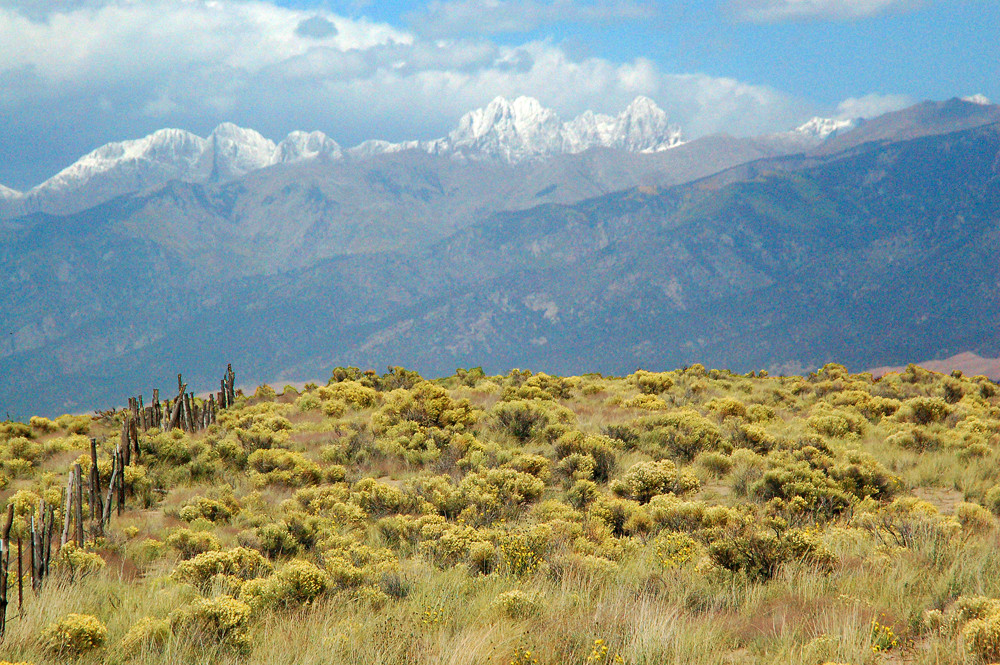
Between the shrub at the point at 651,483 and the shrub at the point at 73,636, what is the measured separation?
7962 millimetres

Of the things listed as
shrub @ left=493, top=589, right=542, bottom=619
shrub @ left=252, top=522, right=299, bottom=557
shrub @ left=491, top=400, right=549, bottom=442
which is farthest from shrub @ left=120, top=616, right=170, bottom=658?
shrub @ left=491, top=400, right=549, bottom=442

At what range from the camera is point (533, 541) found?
866 cm

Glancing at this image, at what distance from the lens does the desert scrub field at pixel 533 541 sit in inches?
217

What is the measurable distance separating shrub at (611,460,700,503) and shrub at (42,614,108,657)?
7.96 metres

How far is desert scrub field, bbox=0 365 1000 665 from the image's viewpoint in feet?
18.1

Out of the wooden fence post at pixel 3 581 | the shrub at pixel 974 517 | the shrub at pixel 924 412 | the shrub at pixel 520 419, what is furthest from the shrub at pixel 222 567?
the shrub at pixel 924 412

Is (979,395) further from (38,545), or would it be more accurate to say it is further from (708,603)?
(38,545)

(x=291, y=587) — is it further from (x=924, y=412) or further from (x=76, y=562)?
(x=924, y=412)

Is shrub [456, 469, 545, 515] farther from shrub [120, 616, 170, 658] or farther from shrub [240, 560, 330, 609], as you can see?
shrub [120, 616, 170, 658]

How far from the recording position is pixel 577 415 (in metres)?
19.2

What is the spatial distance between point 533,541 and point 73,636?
486cm

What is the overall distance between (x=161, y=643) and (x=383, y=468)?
8.76 m

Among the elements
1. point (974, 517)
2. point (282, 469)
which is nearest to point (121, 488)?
point (282, 469)

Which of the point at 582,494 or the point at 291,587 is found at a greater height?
the point at 291,587
